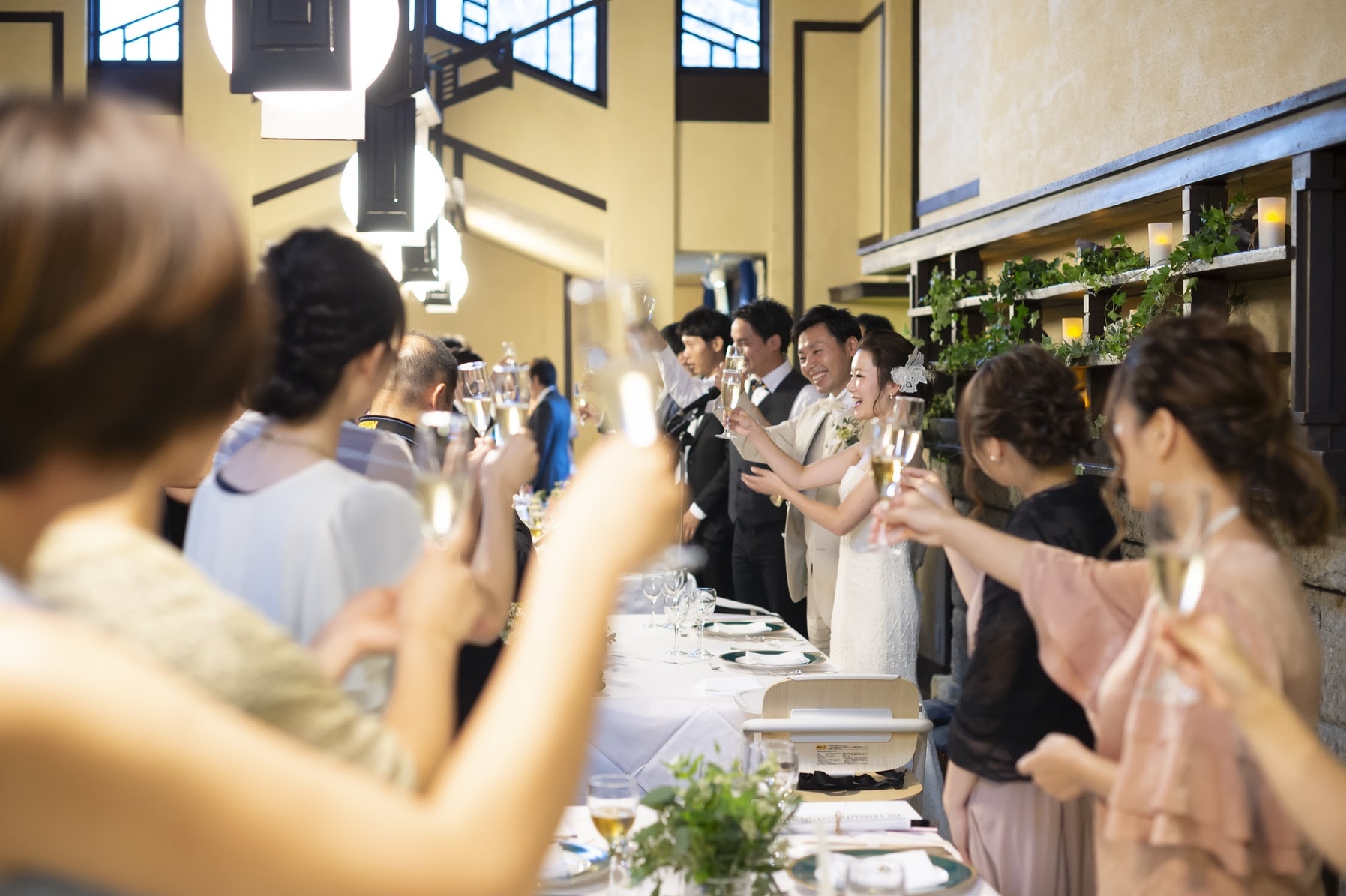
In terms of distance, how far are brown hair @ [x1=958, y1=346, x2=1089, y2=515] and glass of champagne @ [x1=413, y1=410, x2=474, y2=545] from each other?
3.95 ft

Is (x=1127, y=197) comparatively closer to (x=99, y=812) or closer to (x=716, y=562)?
(x=716, y=562)

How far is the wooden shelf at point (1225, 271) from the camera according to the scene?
10.3ft

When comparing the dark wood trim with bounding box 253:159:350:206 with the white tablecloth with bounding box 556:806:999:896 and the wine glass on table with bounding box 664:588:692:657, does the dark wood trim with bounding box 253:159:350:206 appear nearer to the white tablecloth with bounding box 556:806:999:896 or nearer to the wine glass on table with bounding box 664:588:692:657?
the wine glass on table with bounding box 664:588:692:657

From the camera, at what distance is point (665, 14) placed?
8.88 meters

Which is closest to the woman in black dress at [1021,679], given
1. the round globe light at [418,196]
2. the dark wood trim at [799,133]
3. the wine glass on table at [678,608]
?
the wine glass on table at [678,608]

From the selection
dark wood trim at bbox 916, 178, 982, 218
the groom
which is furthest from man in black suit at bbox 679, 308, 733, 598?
dark wood trim at bbox 916, 178, 982, 218

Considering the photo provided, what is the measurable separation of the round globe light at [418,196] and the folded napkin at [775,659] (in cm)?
161

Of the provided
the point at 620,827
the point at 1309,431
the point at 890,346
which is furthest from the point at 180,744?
the point at 890,346

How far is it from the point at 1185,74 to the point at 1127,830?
328 cm

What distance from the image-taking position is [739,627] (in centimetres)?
351

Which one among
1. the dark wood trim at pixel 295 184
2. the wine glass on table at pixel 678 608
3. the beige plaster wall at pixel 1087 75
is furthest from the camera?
the dark wood trim at pixel 295 184

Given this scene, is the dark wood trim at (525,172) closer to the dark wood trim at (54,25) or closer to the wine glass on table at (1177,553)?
the dark wood trim at (54,25)

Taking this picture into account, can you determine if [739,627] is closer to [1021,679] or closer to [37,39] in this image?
[1021,679]

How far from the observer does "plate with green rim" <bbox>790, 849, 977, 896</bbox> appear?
161 cm
